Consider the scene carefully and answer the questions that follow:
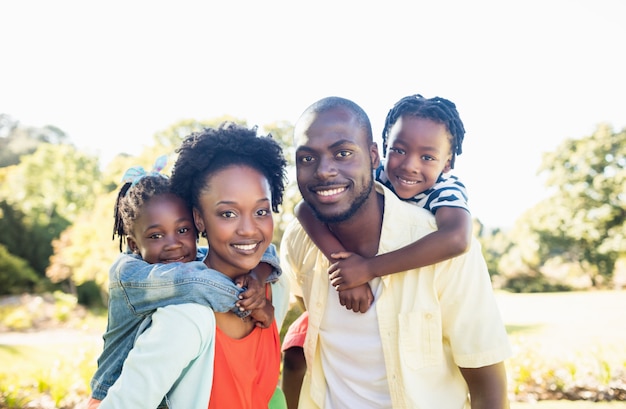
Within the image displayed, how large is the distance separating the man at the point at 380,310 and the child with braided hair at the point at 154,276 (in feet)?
1.29

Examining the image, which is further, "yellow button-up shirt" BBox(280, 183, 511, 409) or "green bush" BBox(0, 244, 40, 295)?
"green bush" BBox(0, 244, 40, 295)

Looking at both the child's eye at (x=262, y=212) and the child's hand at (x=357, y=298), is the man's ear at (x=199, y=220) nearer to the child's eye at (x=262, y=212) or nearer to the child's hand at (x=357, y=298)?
the child's eye at (x=262, y=212)

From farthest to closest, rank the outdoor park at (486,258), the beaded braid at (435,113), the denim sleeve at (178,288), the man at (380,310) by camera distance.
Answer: the outdoor park at (486,258), the beaded braid at (435,113), the man at (380,310), the denim sleeve at (178,288)

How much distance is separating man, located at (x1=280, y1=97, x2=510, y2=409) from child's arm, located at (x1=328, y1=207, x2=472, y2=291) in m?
0.09

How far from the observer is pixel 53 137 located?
137 ft

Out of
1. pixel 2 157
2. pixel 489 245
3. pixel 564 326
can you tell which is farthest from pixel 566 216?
pixel 2 157

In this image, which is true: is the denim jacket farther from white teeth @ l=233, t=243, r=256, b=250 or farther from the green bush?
the green bush

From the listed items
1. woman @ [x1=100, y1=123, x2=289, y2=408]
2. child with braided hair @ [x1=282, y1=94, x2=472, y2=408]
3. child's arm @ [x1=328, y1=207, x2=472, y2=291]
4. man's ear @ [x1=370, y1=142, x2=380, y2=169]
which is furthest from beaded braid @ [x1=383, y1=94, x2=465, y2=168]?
woman @ [x1=100, y1=123, x2=289, y2=408]

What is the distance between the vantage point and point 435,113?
121 inches

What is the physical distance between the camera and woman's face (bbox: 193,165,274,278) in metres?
2.08

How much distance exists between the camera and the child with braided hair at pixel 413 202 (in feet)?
7.32

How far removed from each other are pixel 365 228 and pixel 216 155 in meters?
0.87

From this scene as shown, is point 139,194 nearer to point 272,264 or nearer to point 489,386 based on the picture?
point 272,264

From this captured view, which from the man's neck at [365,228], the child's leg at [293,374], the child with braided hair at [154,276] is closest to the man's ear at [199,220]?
the child with braided hair at [154,276]
